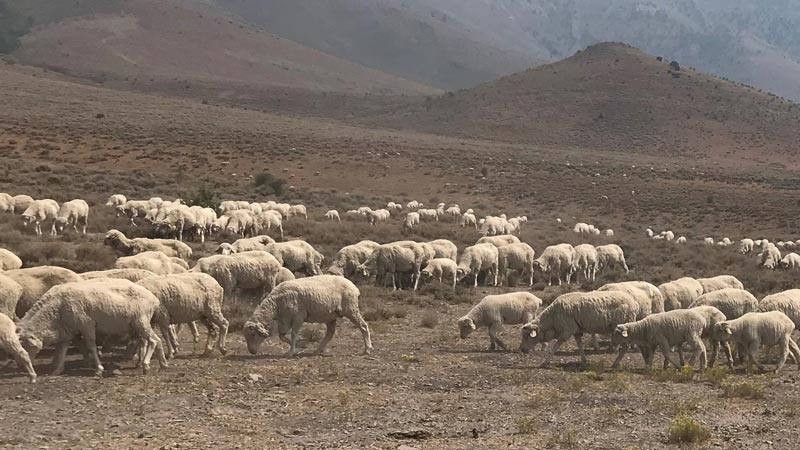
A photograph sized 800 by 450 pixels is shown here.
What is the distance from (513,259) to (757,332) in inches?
521

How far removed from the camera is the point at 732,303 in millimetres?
17219

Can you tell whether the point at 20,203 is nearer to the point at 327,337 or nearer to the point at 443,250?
the point at 443,250

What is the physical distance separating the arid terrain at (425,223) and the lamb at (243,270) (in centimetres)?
72

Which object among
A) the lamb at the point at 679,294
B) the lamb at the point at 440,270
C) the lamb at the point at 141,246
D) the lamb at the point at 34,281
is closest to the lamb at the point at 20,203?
the lamb at the point at 141,246

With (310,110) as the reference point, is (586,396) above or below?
below

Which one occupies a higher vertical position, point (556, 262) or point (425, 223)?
point (425, 223)

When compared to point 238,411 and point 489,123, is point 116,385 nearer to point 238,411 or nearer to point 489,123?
point 238,411

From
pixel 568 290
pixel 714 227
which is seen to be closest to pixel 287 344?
pixel 568 290

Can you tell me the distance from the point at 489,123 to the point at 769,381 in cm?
11013

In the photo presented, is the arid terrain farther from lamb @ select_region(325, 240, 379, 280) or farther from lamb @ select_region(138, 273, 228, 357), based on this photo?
lamb @ select_region(325, 240, 379, 280)

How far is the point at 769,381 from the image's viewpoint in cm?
1380

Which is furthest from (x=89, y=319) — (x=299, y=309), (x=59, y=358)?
(x=299, y=309)

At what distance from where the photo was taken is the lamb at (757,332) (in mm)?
14984

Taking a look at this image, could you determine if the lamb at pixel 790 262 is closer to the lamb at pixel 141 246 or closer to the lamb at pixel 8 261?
the lamb at pixel 141 246
